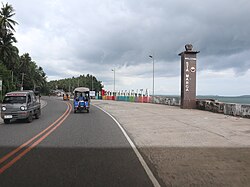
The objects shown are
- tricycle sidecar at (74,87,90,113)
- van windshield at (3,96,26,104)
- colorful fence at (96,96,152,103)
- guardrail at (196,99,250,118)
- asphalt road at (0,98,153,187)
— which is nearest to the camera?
asphalt road at (0,98,153,187)

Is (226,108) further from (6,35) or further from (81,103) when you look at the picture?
(6,35)

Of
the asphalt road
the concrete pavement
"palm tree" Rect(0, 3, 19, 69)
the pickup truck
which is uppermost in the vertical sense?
"palm tree" Rect(0, 3, 19, 69)

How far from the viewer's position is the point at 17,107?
16.7 m

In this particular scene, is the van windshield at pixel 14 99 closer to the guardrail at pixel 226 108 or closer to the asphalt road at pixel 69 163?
the asphalt road at pixel 69 163

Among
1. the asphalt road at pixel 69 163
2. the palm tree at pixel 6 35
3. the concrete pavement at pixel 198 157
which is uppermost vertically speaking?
the palm tree at pixel 6 35

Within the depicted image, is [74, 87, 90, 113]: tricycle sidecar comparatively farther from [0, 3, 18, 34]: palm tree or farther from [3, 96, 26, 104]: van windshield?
[0, 3, 18, 34]: palm tree

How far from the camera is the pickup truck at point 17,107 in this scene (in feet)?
54.9

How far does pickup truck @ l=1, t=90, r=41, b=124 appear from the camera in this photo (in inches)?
658

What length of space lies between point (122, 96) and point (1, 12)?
3103cm

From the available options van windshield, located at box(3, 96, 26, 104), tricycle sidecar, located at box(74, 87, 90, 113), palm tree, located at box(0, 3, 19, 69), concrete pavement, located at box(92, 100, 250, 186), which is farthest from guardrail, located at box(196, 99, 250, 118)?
palm tree, located at box(0, 3, 19, 69)

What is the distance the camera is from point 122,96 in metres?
63.5

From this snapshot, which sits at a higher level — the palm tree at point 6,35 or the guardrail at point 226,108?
the palm tree at point 6,35

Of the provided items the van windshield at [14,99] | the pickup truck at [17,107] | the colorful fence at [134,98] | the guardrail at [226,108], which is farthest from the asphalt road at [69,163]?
the colorful fence at [134,98]

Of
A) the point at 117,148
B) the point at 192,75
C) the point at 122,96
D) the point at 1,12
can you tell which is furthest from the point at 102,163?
the point at 1,12
